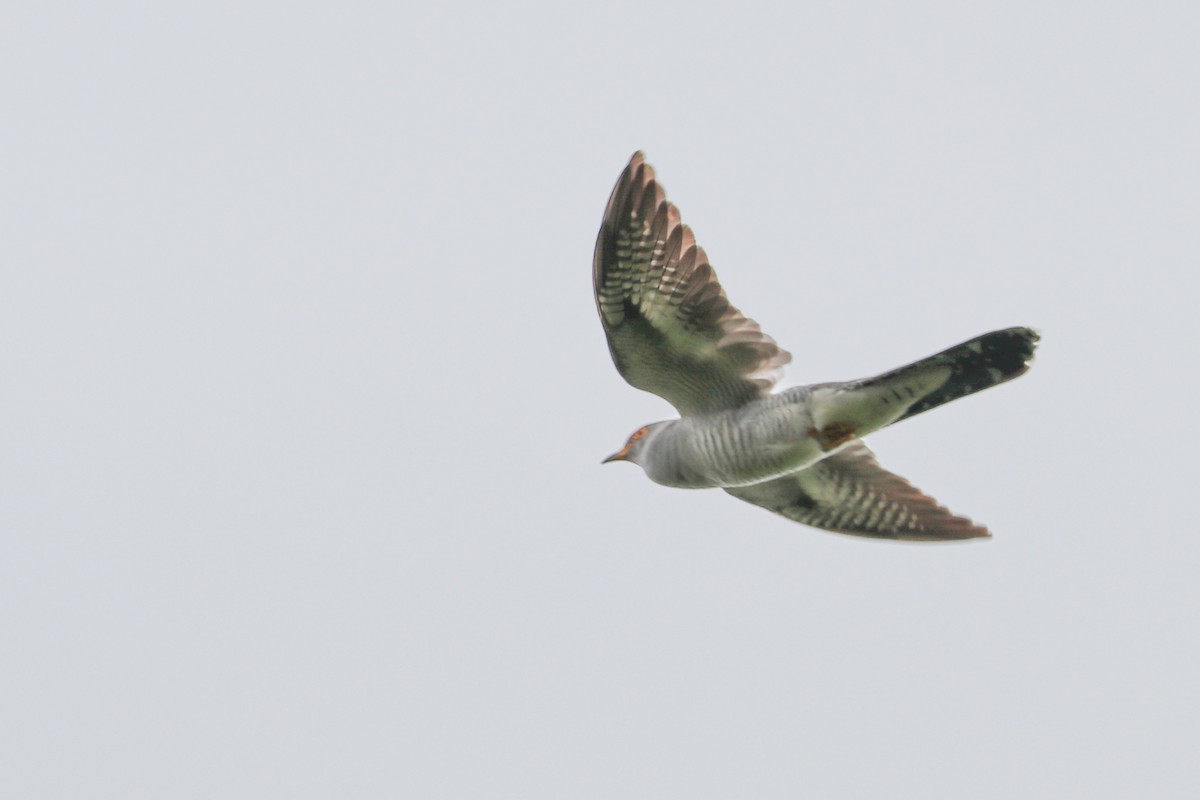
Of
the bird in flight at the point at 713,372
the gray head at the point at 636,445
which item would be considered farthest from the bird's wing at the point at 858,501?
the gray head at the point at 636,445

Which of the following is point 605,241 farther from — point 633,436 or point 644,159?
point 633,436

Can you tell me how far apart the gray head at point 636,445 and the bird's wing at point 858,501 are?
64 centimetres

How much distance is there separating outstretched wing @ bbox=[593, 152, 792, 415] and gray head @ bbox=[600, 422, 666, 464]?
506 mm

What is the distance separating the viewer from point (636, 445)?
1010 cm

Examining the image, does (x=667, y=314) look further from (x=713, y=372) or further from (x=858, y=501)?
(x=858, y=501)

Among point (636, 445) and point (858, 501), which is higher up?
point (636, 445)

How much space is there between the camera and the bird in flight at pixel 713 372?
853cm

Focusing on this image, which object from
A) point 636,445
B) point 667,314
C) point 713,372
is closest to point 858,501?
point 636,445

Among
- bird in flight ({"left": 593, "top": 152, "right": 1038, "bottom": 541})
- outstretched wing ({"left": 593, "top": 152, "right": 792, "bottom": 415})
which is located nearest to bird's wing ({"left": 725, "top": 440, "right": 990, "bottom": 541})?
bird in flight ({"left": 593, "top": 152, "right": 1038, "bottom": 541})

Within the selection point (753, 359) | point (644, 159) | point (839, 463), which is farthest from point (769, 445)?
point (644, 159)

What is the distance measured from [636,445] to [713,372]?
108 cm

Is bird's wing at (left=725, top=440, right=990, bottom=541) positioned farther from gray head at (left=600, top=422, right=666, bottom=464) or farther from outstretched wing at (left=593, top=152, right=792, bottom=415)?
outstretched wing at (left=593, top=152, right=792, bottom=415)

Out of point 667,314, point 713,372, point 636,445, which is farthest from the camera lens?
point 636,445

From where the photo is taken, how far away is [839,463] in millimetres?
10172
